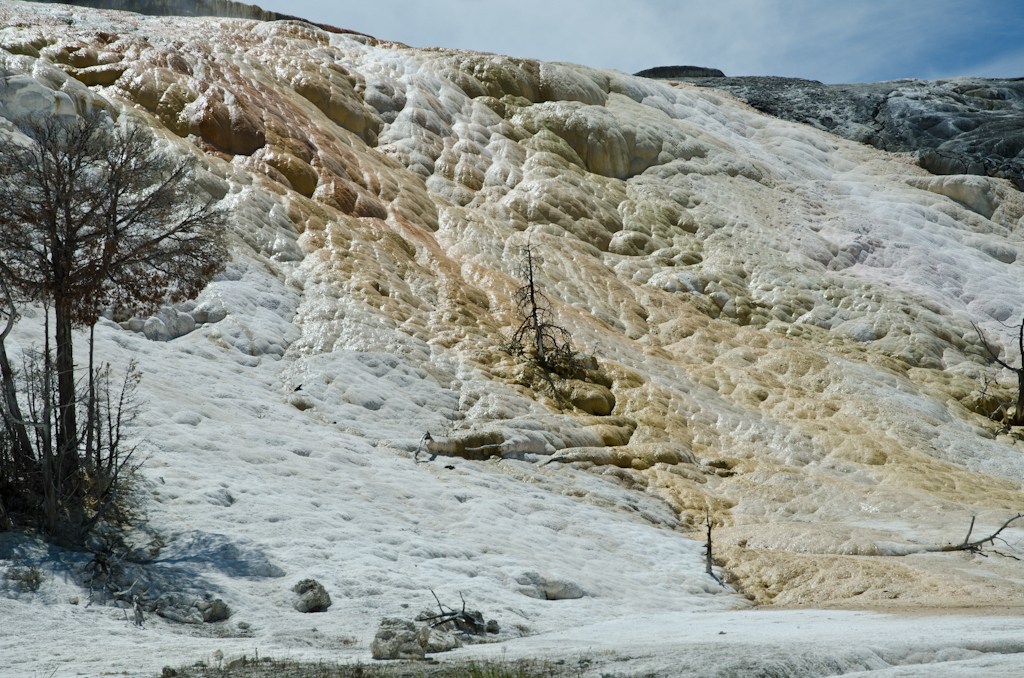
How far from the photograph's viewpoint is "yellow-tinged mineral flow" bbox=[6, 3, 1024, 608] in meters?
15.5

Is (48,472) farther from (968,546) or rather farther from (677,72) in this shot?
(677,72)

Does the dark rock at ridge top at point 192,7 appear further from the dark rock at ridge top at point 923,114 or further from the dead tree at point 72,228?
the dead tree at point 72,228

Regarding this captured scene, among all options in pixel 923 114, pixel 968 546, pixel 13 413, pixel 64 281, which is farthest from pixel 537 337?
pixel 923 114

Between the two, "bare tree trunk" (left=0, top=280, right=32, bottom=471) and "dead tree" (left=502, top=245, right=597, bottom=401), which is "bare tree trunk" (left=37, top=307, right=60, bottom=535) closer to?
"bare tree trunk" (left=0, top=280, right=32, bottom=471)

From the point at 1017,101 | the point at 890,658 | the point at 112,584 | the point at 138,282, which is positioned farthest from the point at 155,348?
the point at 1017,101

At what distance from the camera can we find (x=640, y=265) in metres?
26.9

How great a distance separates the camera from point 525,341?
19.3 m

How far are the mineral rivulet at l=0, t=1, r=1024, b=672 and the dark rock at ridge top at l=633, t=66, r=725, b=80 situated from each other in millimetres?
14610

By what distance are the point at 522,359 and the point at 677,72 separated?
40590mm

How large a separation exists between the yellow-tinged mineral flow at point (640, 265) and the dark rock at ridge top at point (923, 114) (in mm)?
2140

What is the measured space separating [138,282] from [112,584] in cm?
346

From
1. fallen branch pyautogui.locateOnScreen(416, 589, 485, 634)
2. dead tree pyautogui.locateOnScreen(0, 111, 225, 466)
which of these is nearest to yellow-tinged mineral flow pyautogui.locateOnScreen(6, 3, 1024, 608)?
fallen branch pyautogui.locateOnScreen(416, 589, 485, 634)

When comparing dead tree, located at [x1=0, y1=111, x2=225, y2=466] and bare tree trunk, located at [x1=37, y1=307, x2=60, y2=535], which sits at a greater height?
dead tree, located at [x1=0, y1=111, x2=225, y2=466]

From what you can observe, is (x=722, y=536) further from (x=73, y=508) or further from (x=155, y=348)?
(x=155, y=348)
